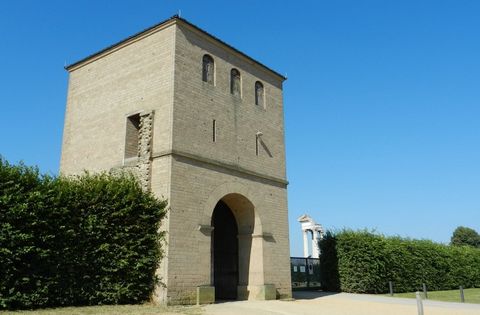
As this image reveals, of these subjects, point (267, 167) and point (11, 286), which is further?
point (267, 167)

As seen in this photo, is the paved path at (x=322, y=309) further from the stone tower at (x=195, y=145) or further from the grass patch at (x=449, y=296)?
the grass patch at (x=449, y=296)

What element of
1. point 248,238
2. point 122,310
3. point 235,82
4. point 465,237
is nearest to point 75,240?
point 122,310

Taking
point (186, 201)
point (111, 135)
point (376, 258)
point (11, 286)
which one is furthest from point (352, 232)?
point (11, 286)

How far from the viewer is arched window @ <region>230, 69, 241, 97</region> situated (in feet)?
58.6

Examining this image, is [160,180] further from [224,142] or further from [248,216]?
[248,216]

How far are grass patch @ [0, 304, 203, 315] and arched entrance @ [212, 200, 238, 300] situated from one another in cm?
463

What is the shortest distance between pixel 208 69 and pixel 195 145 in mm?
3270

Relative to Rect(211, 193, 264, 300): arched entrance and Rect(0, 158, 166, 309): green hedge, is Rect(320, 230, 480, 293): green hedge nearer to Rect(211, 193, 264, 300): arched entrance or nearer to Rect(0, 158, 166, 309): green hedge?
Rect(211, 193, 264, 300): arched entrance

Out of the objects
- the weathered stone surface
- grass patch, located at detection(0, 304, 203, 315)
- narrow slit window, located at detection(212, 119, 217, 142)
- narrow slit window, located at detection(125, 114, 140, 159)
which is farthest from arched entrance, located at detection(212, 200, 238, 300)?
grass patch, located at detection(0, 304, 203, 315)

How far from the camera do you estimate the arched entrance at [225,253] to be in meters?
17.5

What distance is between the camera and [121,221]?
→ 13.4 m

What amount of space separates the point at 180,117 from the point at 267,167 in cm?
477

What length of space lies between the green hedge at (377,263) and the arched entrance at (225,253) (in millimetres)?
7406

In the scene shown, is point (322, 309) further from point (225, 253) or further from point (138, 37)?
point (138, 37)
